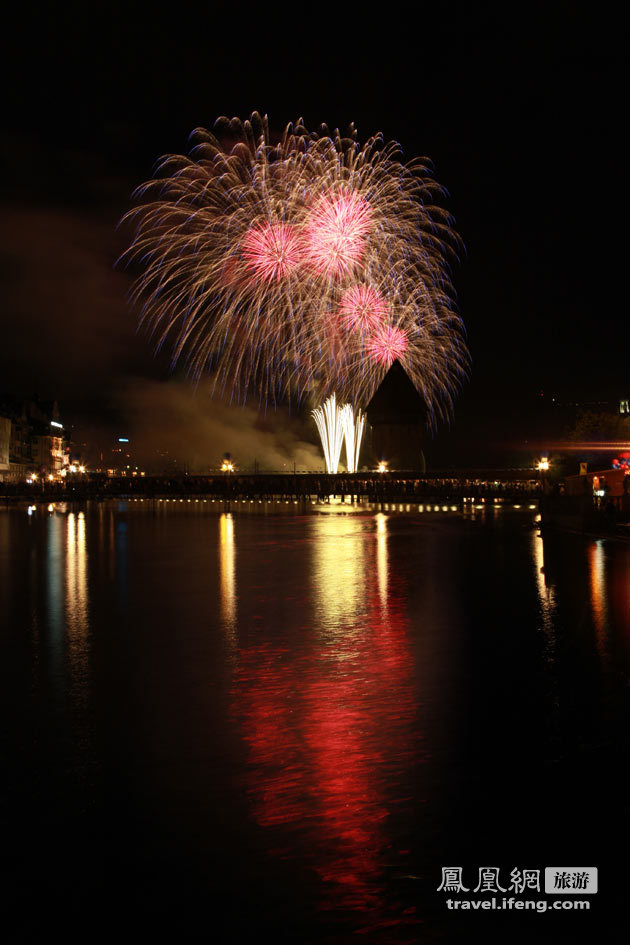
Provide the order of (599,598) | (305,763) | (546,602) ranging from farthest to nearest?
(599,598)
(546,602)
(305,763)

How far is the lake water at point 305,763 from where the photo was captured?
418 centimetres

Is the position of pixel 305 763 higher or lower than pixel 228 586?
lower

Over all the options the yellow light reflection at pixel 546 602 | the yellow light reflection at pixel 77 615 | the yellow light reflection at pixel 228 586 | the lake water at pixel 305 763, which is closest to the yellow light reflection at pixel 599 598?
the lake water at pixel 305 763

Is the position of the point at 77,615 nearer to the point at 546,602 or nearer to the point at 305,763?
the point at 546,602

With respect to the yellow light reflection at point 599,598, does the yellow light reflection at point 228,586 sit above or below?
above

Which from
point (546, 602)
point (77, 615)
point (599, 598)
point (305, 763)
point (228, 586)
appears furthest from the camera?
point (228, 586)

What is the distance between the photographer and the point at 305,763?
20.1ft

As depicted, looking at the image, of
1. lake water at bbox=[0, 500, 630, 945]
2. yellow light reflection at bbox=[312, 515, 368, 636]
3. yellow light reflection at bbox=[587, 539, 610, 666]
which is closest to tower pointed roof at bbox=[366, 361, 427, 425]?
yellow light reflection at bbox=[312, 515, 368, 636]

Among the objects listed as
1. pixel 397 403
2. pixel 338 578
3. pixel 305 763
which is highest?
pixel 397 403

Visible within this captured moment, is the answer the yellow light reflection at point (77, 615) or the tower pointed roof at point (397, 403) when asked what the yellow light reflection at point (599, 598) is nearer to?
the yellow light reflection at point (77, 615)

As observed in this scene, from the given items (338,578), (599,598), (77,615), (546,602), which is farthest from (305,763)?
→ (338,578)

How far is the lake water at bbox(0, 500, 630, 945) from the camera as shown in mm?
4184

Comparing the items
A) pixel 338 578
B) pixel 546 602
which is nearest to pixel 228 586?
pixel 338 578

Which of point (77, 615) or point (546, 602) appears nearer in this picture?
point (77, 615)
